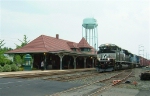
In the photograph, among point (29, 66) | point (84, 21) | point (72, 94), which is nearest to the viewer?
point (72, 94)

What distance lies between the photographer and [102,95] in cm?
979

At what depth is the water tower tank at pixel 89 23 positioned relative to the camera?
70.2 meters

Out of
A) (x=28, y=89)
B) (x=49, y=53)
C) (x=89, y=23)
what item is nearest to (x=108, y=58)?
(x=49, y=53)

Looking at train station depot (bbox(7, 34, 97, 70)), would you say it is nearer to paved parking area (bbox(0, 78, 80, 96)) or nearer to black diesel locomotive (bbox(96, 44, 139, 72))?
black diesel locomotive (bbox(96, 44, 139, 72))

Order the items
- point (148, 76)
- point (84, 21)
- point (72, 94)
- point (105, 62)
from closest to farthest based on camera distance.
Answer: point (72, 94), point (148, 76), point (105, 62), point (84, 21)

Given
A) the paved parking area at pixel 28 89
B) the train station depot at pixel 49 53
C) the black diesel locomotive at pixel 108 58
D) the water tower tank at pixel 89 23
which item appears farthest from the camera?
the water tower tank at pixel 89 23

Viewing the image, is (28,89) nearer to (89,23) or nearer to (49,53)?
(49,53)

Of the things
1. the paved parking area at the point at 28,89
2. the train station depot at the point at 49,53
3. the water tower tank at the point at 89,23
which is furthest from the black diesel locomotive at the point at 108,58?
the water tower tank at the point at 89,23

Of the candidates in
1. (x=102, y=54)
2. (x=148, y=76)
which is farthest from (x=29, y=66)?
(x=148, y=76)

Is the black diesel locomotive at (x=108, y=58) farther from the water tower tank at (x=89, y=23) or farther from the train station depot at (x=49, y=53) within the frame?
the water tower tank at (x=89, y=23)

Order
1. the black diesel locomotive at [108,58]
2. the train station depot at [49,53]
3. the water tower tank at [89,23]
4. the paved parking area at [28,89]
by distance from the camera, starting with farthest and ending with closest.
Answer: the water tower tank at [89,23] → the train station depot at [49,53] → the black diesel locomotive at [108,58] → the paved parking area at [28,89]

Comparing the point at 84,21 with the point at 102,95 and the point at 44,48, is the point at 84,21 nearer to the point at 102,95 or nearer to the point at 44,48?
the point at 44,48

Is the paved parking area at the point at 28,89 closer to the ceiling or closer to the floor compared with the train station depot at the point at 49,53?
closer to the floor

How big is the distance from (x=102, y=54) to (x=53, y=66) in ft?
48.5
